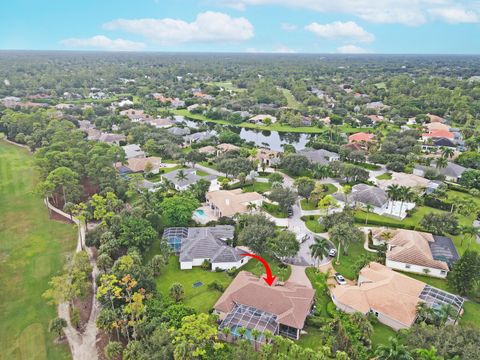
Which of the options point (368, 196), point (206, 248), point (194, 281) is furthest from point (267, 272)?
point (368, 196)

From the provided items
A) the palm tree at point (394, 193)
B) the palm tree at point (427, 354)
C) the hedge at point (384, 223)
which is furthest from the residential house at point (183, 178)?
the palm tree at point (427, 354)

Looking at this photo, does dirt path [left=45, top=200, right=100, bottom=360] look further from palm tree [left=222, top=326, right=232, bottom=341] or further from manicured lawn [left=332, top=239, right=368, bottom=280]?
manicured lawn [left=332, top=239, right=368, bottom=280]

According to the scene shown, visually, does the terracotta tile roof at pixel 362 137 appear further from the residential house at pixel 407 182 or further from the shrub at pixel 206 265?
the shrub at pixel 206 265

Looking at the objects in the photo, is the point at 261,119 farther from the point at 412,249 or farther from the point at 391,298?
the point at 391,298

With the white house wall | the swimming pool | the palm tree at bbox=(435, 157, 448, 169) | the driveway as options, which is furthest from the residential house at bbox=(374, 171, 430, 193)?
the swimming pool

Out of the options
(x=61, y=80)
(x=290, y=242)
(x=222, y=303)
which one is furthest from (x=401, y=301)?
(x=61, y=80)

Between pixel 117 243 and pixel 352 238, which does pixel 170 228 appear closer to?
pixel 117 243
